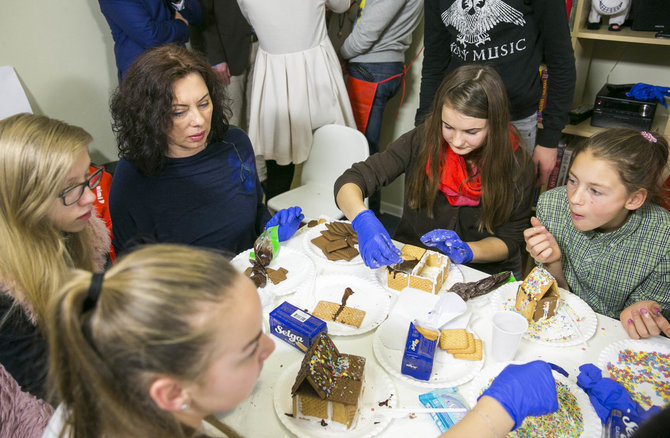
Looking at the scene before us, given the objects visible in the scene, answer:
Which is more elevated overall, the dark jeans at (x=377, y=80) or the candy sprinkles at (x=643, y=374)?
the dark jeans at (x=377, y=80)

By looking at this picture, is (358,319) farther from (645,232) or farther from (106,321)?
(645,232)

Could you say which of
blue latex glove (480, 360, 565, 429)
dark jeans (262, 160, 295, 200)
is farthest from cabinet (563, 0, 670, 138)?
dark jeans (262, 160, 295, 200)

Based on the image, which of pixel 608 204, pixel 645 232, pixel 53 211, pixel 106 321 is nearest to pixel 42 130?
pixel 53 211

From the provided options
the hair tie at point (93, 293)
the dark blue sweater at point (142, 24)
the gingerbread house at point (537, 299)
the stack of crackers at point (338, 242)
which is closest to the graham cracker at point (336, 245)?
the stack of crackers at point (338, 242)

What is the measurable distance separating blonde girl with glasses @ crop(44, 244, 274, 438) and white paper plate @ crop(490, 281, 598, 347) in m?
0.92

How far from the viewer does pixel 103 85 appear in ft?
11.1

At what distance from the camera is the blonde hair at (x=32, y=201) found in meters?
1.23

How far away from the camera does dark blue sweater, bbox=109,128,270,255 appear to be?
1987 millimetres

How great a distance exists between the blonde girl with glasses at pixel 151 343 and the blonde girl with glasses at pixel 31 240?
45 centimetres

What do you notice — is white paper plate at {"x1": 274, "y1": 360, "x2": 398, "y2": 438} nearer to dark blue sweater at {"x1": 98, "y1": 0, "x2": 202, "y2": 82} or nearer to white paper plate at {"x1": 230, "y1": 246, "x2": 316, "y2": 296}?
white paper plate at {"x1": 230, "y1": 246, "x2": 316, "y2": 296}

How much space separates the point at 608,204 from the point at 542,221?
33cm

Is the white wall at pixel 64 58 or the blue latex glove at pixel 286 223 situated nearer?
the blue latex glove at pixel 286 223

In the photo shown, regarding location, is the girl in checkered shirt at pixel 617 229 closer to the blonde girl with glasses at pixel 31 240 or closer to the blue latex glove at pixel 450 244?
Answer: the blue latex glove at pixel 450 244

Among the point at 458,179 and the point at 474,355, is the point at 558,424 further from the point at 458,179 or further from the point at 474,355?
the point at 458,179
